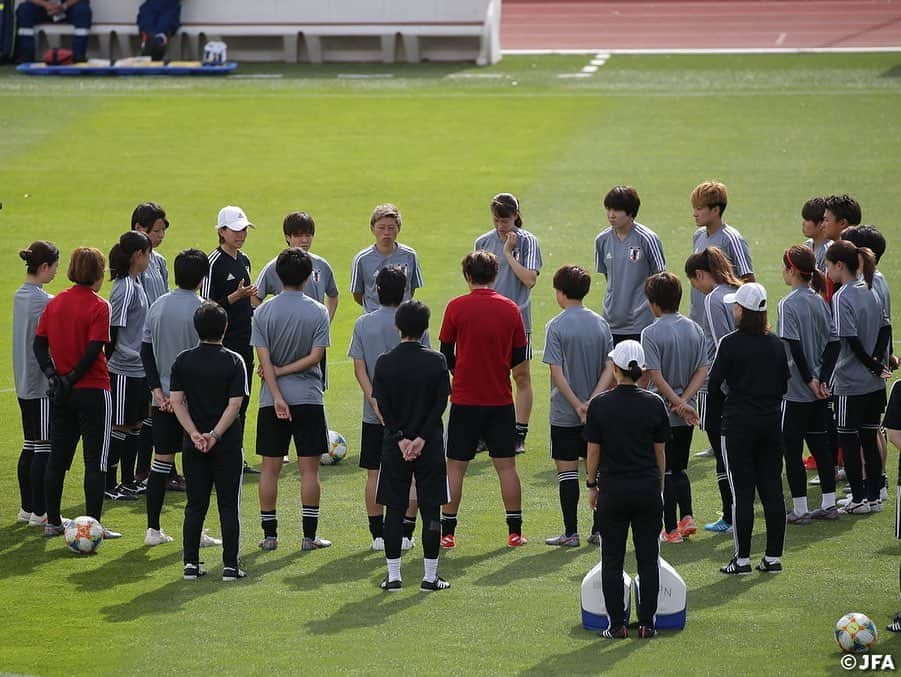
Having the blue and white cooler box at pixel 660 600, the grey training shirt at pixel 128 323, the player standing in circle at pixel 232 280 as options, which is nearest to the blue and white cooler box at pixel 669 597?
the blue and white cooler box at pixel 660 600

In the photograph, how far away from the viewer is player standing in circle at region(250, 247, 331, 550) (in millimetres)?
9273

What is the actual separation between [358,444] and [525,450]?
1.42m

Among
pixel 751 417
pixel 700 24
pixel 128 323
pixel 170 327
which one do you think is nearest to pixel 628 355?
pixel 751 417

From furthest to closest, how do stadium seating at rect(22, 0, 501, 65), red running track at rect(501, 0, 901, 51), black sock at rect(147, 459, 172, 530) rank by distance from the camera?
red running track at rect(501, 0, 901, 51)
stadium seating at rect(22, 0, 501, 65)
black sock at rect(147, 459, 172, 530)

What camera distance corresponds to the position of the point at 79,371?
367 inches

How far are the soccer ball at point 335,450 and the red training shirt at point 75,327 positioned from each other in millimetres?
2412

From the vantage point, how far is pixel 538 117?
81.1 feet

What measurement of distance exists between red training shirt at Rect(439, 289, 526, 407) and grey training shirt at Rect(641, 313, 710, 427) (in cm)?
84

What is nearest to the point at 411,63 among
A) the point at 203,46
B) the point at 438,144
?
the point at 203,46

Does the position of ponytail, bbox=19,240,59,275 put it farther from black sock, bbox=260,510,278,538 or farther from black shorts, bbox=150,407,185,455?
black sock, bbox=260,510,278,538

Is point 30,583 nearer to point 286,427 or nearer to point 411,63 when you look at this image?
point 286,427

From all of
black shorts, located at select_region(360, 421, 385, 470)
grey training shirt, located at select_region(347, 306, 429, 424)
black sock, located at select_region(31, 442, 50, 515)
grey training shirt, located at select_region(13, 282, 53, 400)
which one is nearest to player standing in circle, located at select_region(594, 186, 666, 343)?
grey training shirt, located at select_region(347, 306, 429, 424)

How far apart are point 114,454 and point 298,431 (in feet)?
6.28

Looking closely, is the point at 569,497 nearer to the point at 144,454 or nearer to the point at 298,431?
the point at 298,431
